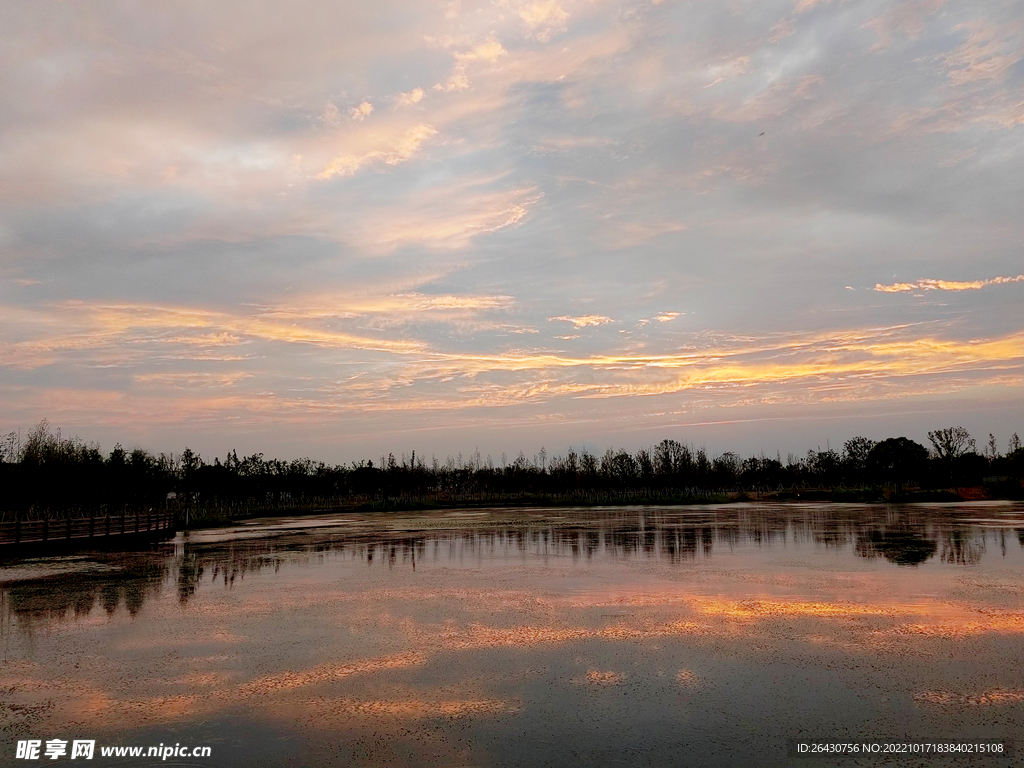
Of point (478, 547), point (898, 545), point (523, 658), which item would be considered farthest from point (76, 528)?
point (898, 545)

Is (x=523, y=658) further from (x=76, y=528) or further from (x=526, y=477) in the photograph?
(x=526, y=477)

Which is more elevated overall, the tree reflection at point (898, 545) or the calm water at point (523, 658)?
the calm water at point (523, 658)

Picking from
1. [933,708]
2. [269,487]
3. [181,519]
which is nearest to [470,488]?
[269,487]

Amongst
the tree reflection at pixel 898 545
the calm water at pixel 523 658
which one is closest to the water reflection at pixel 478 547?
the tree reflection at pixel 898 545

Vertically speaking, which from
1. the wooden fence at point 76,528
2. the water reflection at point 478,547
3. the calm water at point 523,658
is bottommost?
the water reflection at point 478,547

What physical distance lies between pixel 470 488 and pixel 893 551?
62.2 meters

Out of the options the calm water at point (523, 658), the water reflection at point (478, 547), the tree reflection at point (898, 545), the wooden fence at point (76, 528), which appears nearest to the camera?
the calm water at point (523, 658)

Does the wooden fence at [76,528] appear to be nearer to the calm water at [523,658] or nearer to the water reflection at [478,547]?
the water reflection at [478,547]

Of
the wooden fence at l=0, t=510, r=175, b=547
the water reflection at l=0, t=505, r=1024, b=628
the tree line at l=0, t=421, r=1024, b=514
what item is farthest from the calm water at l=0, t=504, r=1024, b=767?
the tree line at l=0, t=421, r=1024, b=514

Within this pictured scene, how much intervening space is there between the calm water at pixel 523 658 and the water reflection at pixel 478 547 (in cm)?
22

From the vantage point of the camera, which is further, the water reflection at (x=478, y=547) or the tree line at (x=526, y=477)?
the tree line at (x=526, y=477)

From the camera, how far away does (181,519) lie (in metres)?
40.7

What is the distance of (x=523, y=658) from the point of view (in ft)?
28.8

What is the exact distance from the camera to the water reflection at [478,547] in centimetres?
1489
